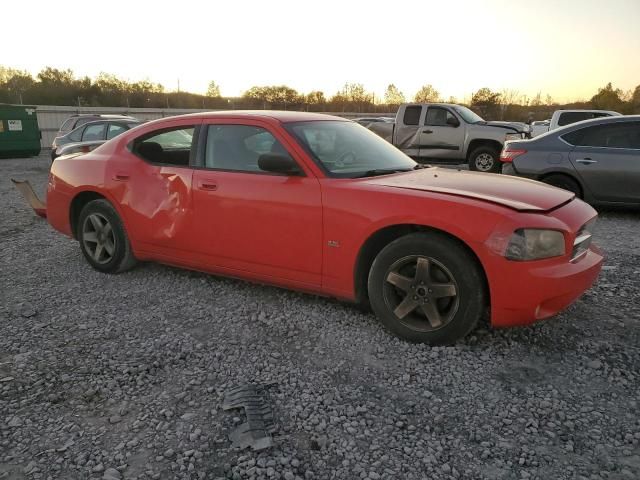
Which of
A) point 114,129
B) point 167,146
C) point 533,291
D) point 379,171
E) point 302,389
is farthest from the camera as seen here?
point 114,129

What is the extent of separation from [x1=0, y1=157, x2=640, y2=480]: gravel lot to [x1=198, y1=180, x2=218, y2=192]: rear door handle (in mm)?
925

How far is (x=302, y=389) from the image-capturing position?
9.53 ft

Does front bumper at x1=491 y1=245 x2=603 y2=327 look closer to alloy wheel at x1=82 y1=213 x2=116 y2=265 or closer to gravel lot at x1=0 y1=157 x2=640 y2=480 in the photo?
gravel lot at x1=0 y1=157 x2=640 y2=480

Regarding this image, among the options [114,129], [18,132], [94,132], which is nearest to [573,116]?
[114,129]

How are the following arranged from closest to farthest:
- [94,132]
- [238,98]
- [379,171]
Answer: [379,171] → [94,132] → [238,98]

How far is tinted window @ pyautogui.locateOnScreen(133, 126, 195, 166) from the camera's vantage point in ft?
14.5

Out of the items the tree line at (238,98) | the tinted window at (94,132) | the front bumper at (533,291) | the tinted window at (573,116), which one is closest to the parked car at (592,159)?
the front bumper at (533,291)

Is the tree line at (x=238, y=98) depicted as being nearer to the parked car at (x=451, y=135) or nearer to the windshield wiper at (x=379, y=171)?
the parked car at (x=451, y=135)

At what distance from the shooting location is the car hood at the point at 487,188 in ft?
10.8

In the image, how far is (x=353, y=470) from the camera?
2254 mm

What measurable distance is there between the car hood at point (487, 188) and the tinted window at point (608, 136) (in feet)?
14.0

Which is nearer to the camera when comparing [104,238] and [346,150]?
[346,150]

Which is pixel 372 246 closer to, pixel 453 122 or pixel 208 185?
pixel 208 185

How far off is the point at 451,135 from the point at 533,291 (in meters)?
10.8
